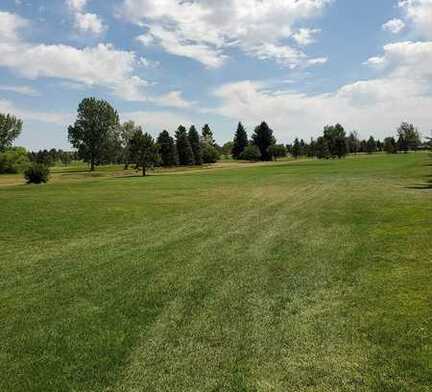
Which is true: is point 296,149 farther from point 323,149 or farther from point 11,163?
point 11,163

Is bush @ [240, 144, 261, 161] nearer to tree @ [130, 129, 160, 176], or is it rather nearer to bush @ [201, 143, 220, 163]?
bush @ [201, 143, 220, 163]

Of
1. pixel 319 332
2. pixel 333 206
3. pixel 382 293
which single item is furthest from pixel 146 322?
pixel 333 206

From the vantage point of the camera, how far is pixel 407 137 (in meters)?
155

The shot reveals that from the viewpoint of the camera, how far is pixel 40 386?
15.7ft

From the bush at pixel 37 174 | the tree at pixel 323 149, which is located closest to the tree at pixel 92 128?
the bush at pixel 37 174

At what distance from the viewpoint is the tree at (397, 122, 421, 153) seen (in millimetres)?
152875

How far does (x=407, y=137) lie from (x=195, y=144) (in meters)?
94.3

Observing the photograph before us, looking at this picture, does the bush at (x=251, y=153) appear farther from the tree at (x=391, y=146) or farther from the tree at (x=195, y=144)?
the tree at (x=391, y=146)

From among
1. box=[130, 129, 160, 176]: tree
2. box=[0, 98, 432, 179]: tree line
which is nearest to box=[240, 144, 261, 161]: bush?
box=[0, 98, 432, 179]: tree line

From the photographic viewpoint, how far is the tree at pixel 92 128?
A: 83.3m

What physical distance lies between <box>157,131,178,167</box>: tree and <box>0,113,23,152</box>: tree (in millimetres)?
33812

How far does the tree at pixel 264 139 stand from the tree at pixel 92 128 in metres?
55.7

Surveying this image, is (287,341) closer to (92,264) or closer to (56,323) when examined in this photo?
(56,323)

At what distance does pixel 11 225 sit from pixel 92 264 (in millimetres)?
6475
